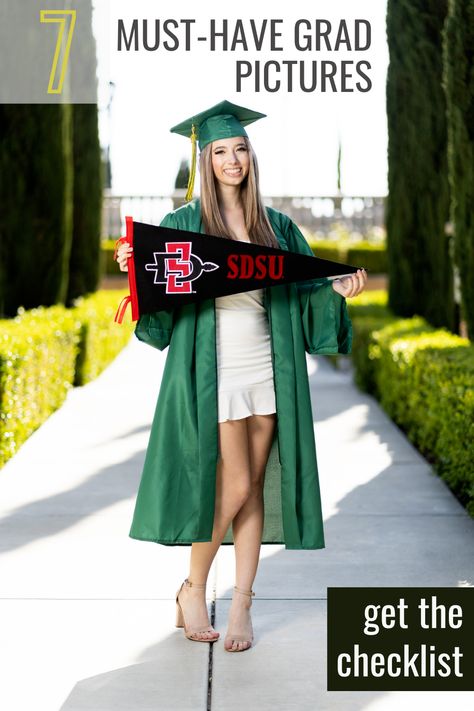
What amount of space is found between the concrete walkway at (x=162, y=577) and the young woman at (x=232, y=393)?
0.31 m

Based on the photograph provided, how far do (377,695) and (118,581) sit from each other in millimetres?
1558

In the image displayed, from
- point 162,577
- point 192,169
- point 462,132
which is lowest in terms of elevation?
point 162,577

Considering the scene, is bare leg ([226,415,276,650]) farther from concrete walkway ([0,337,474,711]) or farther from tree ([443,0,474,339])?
tree ([443,0,474,339])

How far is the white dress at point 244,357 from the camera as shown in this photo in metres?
3.84

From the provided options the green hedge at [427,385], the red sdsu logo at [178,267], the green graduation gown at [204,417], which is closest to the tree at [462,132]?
the green hedge at [427,385]

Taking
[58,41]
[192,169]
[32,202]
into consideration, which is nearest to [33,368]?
[32,202]

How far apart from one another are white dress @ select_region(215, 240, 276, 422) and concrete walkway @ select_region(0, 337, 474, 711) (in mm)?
909

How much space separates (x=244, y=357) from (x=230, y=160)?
684 mm

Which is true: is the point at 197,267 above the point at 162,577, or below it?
above

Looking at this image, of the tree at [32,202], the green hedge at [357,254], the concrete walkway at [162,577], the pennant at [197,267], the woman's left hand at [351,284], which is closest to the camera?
the concrete walkway at [162,577]

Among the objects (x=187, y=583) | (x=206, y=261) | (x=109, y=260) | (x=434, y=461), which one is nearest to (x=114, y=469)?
(x=434, y=461)

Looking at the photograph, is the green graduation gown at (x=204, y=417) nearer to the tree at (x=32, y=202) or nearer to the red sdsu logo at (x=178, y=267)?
the red sdsu logo at (x=178, y=267)

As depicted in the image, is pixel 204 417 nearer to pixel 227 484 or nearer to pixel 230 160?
pixel 227 484

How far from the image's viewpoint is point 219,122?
3.86 meters
